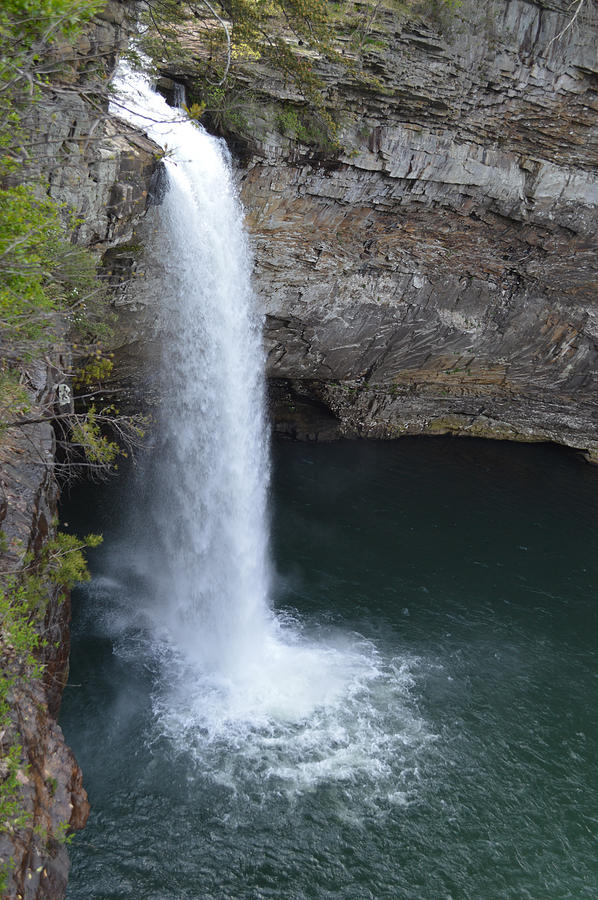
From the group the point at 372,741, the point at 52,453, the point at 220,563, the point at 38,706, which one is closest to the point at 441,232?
the point at 220,563

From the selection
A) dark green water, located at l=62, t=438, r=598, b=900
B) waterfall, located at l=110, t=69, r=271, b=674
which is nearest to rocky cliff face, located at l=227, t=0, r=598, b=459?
waterfall, located at l=110, t=69, r=271, b=674

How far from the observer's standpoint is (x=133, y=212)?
12250 millimetres

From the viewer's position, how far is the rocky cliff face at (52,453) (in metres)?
5.66

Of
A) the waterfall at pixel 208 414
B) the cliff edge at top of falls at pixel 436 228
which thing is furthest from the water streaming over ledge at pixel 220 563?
the cliff edge at top of falls at pixel 436 228

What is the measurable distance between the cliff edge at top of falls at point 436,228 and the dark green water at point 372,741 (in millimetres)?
6810

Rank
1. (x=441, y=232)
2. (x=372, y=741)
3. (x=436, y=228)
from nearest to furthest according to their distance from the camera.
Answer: (x=372, y=741), (x=436, y=228), (x=441, y=232)

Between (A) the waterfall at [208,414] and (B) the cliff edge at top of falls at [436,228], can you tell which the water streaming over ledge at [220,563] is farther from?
(B) the cliff edge at top of falls at [436,228]

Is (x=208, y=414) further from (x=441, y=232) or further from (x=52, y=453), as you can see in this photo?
(x=441, y=232)

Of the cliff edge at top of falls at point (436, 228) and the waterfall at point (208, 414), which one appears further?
the cliff edge at top of falls at point (436, 228)

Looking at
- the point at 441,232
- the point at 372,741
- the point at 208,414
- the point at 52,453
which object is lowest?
the point at 372,741

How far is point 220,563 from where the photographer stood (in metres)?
14.5

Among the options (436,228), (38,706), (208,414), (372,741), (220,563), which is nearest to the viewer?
(38,706)

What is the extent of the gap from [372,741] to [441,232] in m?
15.1

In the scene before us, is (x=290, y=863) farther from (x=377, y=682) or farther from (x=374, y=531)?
(x=374, y=531)
